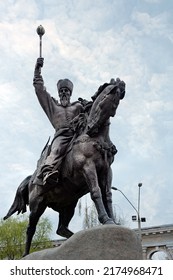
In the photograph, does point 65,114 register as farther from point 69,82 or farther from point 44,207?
point 44,207

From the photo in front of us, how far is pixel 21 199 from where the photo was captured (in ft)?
31.7

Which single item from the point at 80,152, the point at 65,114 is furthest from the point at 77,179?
the point at 65,114

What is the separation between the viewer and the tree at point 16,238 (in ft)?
112

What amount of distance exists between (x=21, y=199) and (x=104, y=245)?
333 cm

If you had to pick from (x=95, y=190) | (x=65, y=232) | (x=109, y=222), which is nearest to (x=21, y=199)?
(x=65, y=232)

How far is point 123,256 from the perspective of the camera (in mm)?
6719

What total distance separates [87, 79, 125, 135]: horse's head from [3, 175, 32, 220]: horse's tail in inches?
84.1

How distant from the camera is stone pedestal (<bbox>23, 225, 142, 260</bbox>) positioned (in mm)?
6727

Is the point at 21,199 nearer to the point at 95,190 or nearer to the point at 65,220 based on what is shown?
the point at 65,220

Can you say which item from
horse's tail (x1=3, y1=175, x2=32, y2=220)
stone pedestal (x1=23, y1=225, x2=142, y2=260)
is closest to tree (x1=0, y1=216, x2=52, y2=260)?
horse's tail (x1=3, y1=175, x2=32, y2=220)

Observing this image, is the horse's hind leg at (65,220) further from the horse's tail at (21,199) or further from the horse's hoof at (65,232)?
the horse's tail at (21,199)

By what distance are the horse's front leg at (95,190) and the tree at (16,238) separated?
26.8 metres


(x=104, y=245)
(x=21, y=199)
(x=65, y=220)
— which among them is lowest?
(x=104, y=245)

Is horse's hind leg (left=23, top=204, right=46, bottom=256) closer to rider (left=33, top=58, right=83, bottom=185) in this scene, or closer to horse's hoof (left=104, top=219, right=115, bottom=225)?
rider (left=33, top=58, right=83, bottom=185)
